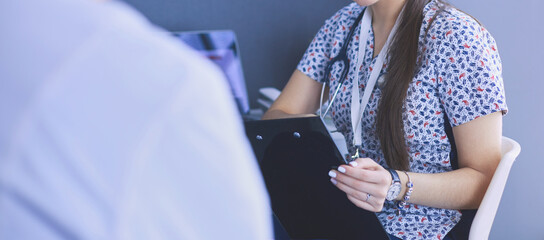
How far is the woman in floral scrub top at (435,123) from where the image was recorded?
967 mm

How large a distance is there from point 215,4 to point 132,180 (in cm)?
204

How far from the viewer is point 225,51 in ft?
6.84

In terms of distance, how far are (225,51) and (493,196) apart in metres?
1.35

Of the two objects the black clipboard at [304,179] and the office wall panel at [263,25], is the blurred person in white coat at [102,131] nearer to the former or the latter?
the black clipboard at [304,179]

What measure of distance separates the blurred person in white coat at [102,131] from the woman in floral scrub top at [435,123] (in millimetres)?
620

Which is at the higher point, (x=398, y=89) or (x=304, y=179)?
(x=398, y=89)

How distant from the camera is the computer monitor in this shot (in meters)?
2.05

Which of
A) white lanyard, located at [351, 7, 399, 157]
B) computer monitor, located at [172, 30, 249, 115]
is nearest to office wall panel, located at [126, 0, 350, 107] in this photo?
computer monitor, located at [172, 30, 249, 115]

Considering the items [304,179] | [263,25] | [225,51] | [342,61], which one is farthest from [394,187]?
[263,25]

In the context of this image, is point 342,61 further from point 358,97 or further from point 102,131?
point 102,131

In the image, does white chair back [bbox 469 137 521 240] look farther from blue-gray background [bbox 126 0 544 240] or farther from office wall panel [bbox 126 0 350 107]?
office wall panel [bbox 126 0 350 107]

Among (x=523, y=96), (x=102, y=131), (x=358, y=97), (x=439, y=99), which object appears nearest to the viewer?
(x=102, y=131)

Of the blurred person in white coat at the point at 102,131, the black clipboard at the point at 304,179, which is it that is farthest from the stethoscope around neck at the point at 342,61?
the blurred person in white coat at the point at 102,131

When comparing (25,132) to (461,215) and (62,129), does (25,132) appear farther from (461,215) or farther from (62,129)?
(461,215)
